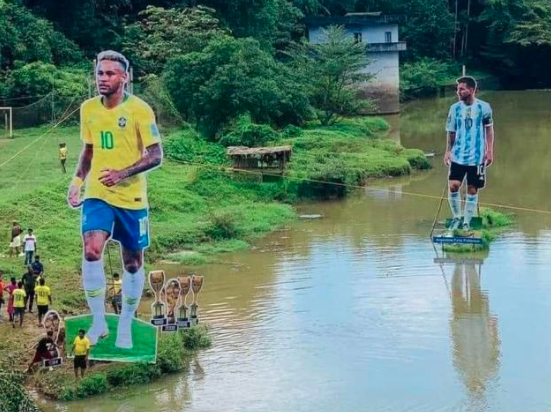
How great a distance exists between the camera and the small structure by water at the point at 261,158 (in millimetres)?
32281

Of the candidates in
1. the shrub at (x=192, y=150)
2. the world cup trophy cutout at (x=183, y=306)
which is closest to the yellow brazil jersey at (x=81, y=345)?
the world cup trophy cutout at (x=183, y=306)

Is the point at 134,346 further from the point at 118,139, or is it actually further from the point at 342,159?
the point at 342,159

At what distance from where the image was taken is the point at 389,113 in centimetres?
5328

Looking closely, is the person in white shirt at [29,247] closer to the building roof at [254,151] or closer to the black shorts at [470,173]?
the black shorts at [470,173]

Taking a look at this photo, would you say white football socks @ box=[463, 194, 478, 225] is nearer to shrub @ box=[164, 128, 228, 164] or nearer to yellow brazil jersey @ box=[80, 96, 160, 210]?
shrub @ box=[164, 128, 228, 164]

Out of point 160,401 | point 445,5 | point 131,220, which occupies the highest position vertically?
point 445,5

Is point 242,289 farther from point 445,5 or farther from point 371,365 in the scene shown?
point 445,5

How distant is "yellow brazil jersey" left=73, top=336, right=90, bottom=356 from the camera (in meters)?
15.8

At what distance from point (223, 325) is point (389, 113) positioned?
34843 mm

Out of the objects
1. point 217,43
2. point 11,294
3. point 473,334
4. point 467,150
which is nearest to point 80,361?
point 11,294

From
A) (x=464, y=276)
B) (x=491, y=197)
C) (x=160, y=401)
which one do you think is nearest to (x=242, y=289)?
(x=464, y=276)

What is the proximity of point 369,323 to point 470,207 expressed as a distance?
662 cm

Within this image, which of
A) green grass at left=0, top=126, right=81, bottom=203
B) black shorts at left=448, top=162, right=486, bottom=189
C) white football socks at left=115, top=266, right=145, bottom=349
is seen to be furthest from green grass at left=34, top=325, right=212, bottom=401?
black shorts at left=448, top=162, right=486, bottom=189

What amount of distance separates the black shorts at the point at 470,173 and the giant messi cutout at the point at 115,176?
11.2 m
